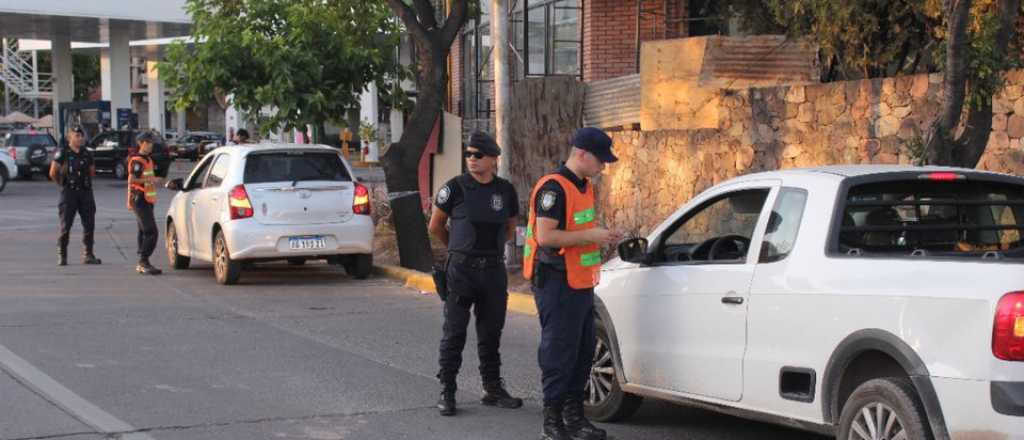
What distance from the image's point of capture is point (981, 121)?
10211 mm

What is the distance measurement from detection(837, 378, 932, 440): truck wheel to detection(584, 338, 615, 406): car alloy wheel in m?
2.04

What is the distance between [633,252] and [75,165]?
11.4m

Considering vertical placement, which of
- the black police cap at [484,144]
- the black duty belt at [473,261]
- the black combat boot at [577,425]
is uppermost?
the black police cap at [484,144]

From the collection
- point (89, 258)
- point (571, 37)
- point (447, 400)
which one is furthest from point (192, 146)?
point (447, 400)

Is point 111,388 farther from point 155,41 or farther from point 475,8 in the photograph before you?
point 155,41

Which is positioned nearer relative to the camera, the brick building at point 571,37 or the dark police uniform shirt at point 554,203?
the dark police uniform shirt at point 554,203

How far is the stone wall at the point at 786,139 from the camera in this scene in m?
11.6

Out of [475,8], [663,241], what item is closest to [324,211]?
[475,8]

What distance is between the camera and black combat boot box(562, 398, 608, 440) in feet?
→ 23.2

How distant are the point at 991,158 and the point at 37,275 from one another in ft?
36.2

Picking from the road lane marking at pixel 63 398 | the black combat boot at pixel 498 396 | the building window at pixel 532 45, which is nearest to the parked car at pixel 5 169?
the building window at pixel 532 45

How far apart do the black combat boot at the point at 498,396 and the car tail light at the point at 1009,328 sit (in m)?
3.70

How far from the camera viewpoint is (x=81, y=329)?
36.9 ft

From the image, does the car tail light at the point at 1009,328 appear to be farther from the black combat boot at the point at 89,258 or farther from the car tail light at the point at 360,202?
the black combat boot at the point at 89,258
